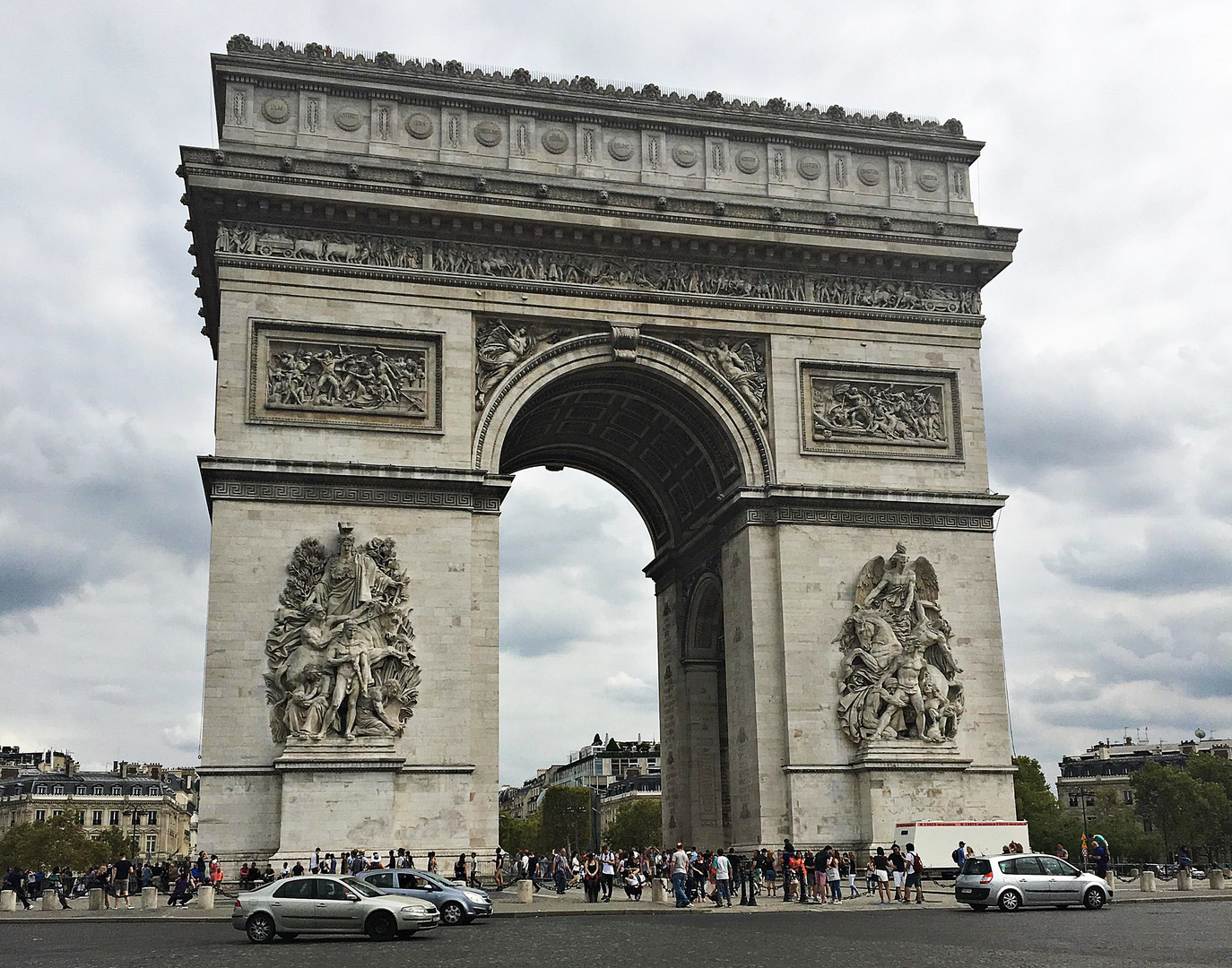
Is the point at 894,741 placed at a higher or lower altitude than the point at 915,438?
lower

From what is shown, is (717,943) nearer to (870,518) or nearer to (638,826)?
(870,518)

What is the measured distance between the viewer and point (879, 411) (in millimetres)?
34375

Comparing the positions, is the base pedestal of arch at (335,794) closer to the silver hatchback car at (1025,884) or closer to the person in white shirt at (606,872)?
the person in white shirt at (606,872)

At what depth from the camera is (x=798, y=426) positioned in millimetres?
33594

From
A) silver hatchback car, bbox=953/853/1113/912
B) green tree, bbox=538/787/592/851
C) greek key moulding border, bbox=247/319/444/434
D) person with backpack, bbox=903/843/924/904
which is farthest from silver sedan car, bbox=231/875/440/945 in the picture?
green tree, bbox=538/787/592/851

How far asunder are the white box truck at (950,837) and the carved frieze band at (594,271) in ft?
41.1

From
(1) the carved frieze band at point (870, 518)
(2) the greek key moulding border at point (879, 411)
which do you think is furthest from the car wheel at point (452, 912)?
(2) the greek key moulding border at point (879, 411)

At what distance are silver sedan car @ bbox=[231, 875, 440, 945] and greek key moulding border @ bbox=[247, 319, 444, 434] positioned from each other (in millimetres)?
12025

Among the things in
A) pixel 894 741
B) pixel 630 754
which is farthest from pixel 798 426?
pixel 630 754

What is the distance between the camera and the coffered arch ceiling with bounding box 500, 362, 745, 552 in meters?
34.2

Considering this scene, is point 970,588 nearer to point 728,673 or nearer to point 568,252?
point 728,673

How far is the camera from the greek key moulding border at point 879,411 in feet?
111

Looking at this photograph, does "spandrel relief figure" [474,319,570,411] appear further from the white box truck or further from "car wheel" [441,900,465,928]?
the white box truck

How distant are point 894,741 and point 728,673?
14.8 feet
